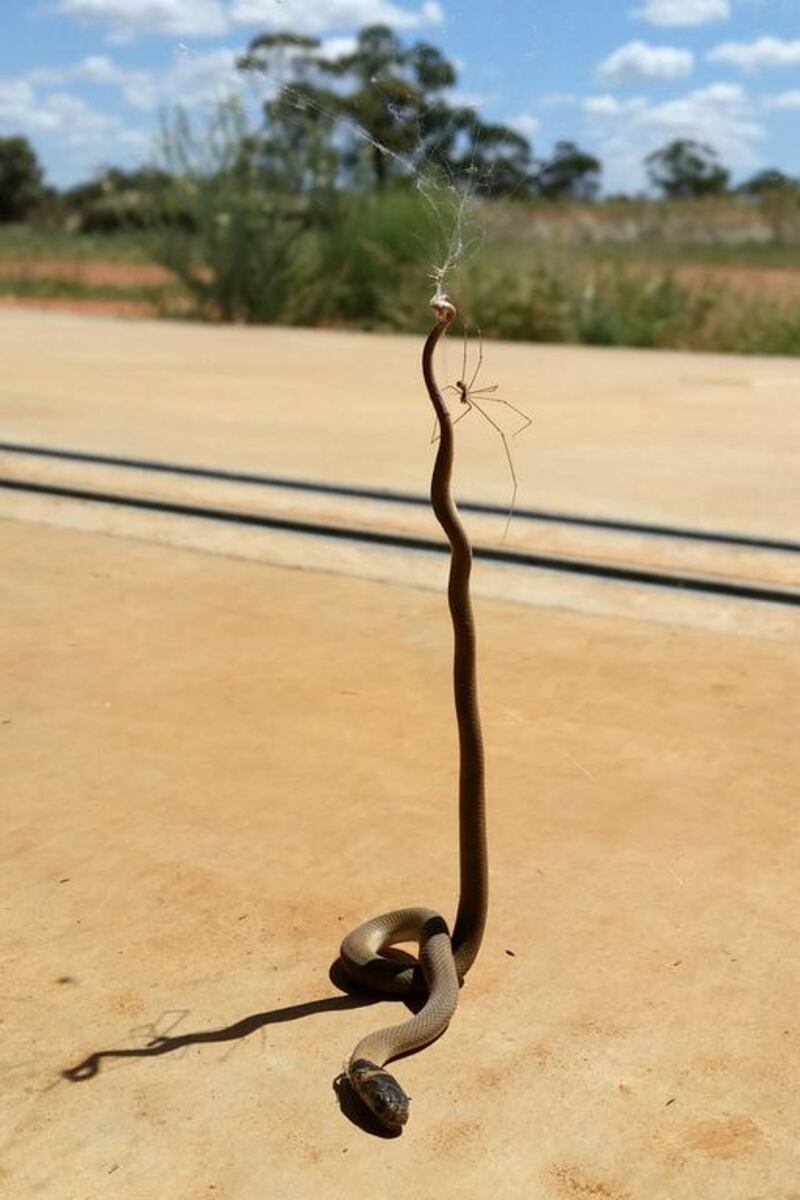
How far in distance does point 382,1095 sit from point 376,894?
1.09 meters

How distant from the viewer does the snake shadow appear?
128 inches

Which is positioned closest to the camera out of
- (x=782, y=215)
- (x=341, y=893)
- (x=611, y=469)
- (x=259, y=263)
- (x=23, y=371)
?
(x=341, y=893)

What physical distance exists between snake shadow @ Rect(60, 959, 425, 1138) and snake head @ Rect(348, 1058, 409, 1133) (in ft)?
0.12

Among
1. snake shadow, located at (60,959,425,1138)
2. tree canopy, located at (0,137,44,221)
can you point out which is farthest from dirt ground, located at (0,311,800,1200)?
tree canopy, located at (0,137,44,221)

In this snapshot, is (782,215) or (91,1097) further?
(782,215)

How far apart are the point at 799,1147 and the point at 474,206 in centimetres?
193

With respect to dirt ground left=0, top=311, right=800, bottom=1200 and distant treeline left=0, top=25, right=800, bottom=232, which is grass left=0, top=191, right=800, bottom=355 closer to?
distant treeline left=0, top=25, right=800, bottom=232

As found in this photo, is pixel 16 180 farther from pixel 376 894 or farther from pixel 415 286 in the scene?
pixel 376 894

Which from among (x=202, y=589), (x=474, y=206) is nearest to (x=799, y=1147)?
(x=474, y=206)

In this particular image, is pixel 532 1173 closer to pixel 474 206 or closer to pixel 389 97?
pixel 474 206

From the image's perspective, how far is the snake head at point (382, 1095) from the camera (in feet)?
10.3

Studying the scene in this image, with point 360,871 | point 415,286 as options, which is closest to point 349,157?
point 415,286

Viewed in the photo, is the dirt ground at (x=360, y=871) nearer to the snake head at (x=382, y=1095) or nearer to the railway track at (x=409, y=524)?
the snake head at (x=382, y=1095)

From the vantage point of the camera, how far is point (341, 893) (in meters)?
4.23
